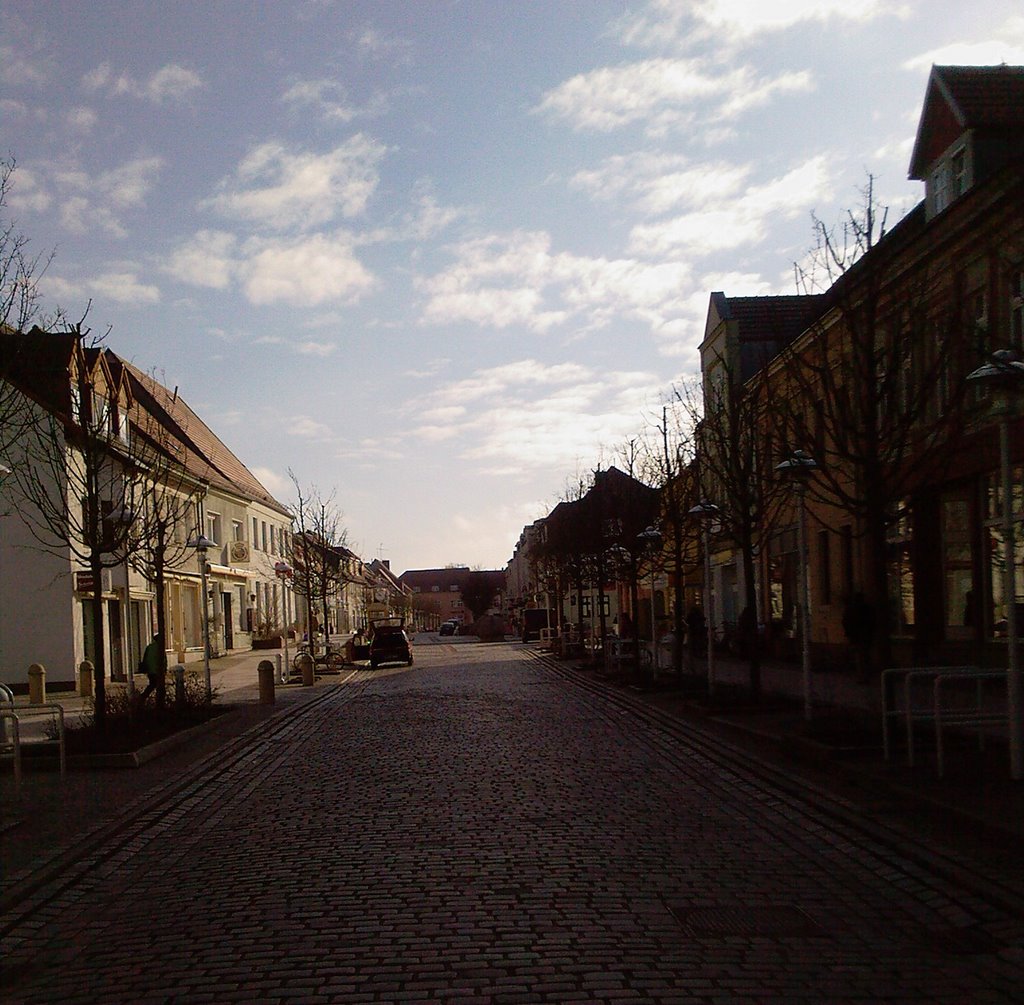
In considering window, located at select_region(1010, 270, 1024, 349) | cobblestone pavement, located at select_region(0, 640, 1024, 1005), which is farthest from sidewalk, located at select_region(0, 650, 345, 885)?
window, located at select_region(1010, 270, 1024, 349)

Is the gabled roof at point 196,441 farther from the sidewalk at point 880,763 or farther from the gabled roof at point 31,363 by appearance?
the sidewalk at point 880,763

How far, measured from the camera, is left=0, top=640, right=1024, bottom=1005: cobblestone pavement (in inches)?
240

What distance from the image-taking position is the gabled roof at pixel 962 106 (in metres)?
22.9

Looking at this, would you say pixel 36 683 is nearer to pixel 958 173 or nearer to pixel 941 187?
pixel 941 187

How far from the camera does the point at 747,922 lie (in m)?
7.15

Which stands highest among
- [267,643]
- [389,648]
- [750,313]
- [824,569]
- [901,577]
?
[750,313]

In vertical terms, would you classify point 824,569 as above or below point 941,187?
below

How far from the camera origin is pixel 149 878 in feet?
29.8

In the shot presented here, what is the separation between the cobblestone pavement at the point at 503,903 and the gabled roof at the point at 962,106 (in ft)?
50.0

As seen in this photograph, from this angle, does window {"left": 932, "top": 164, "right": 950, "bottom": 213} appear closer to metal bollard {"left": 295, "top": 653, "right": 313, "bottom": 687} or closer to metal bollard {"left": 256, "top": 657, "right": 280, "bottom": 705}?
metal bollard {"left": 256, "top": 657, "right": 280, "bottom": 705}

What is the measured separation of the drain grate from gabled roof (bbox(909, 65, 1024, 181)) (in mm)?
19338

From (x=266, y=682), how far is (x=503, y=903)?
19.1 m

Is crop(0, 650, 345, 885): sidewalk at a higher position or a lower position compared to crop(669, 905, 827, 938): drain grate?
lower

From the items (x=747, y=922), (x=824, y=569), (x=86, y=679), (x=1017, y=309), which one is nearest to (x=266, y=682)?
(x=86, y=679)
